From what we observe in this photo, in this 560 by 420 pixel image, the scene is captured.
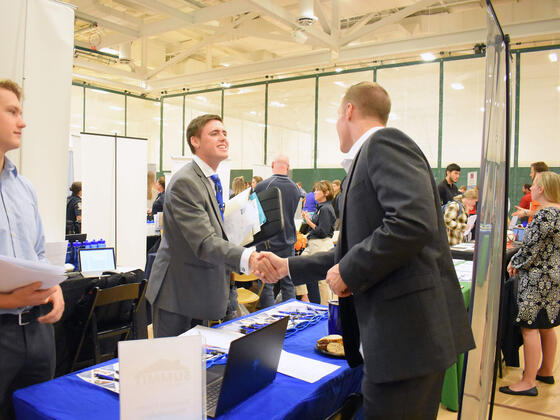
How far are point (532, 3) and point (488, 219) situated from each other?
886cm

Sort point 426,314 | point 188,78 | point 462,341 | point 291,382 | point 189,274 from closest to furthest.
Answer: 1. point 426,314
2. point 462,341
3. point 291,382
4. point 189,274
5. point 188,78

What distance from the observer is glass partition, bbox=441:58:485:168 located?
10141mm

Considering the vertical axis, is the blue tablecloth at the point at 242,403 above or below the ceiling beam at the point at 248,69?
below

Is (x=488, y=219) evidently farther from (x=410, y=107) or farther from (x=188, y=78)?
(x=188, y=78)

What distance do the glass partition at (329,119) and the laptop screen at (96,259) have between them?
849cm

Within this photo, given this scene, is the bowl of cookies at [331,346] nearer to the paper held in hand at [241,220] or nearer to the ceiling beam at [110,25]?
the paper held in hand at [241,220]


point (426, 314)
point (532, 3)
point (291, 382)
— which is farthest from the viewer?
point (532, 3)

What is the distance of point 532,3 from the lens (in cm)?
873

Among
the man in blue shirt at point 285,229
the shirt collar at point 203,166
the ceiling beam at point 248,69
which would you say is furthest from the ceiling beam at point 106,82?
the shirt collar at point 203,166

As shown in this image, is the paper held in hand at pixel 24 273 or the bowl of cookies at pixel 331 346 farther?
the bowl of cookies at pixel 331 346

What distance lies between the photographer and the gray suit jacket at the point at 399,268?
131cm

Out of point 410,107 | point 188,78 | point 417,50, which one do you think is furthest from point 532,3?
point 188,78

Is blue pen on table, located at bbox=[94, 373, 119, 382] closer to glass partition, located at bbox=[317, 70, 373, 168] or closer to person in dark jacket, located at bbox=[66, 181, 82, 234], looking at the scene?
person in dark jacket, located at bbox=[66, 181, 82, 234]

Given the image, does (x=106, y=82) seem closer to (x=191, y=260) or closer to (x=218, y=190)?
(x=218, y=190)
